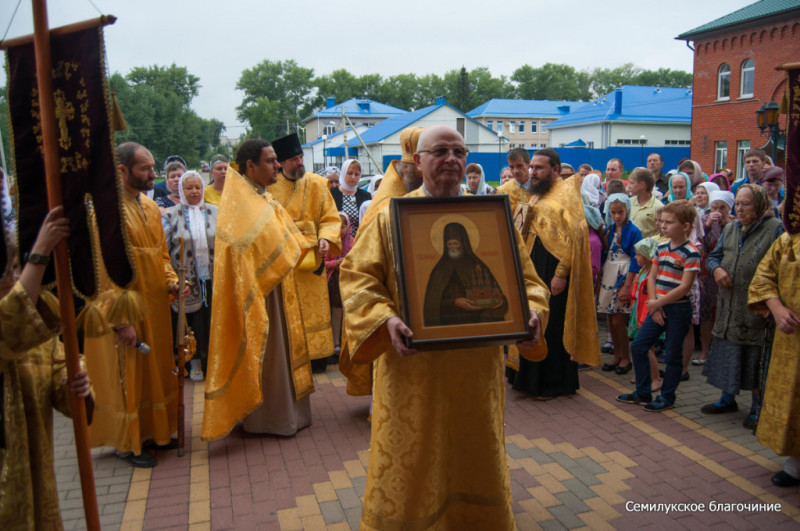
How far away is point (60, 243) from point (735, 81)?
34968 mm

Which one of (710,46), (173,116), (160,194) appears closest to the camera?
(160,194)

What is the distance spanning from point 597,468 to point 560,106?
70.2 m

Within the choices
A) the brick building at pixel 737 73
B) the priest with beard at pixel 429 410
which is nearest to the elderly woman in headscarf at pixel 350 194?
the priest with beard at pixel 429 410

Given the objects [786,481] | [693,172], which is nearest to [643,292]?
→ [786,481]

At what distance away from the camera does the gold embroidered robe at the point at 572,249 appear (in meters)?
5.69

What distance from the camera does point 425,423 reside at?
296cm

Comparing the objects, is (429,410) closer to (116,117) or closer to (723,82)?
(116,117)

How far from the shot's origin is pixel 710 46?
32375 millimetres

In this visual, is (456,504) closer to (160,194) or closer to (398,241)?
(398,241)

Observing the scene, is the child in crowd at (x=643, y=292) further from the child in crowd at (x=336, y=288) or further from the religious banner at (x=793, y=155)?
the child in crowd at (x=336, y=288)

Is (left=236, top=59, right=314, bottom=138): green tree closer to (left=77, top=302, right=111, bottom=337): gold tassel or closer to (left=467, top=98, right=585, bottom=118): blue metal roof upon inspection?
(left=467, top=98, right=585, bottom=118): blue metal roof

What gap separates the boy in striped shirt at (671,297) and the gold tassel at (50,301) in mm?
4450

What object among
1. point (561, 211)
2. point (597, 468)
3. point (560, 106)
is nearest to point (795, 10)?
point (561, 211)

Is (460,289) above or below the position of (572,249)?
above
